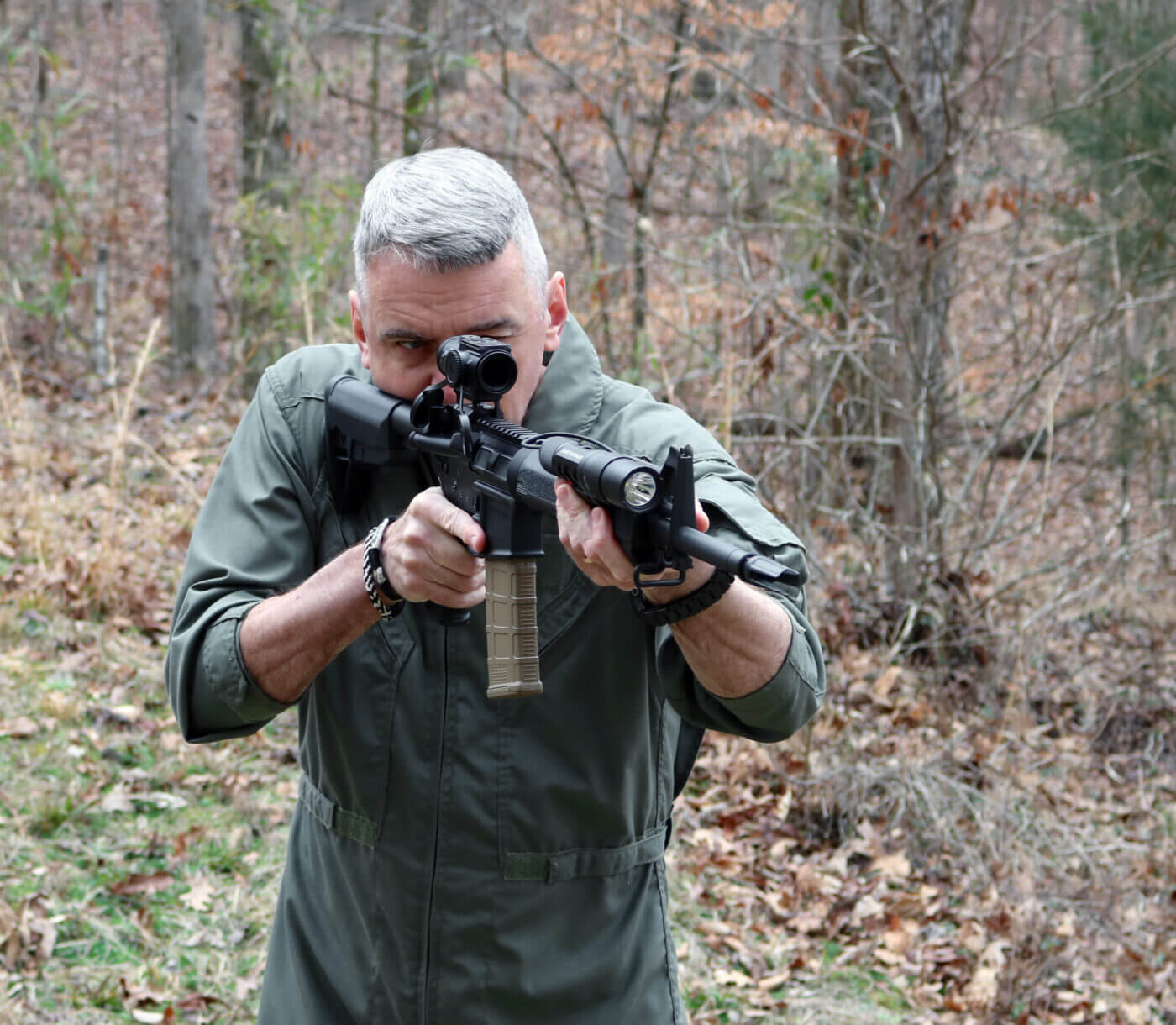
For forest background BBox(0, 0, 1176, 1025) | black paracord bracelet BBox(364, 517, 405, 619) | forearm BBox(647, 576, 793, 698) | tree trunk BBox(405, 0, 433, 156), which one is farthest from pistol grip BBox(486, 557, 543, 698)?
tree trunk BBox(405, 0, 433, 156)

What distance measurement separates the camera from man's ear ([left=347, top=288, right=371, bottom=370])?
2215 millimetres

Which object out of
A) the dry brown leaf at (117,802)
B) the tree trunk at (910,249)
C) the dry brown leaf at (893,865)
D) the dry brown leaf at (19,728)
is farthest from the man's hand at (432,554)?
the tree trunk at (910,249)

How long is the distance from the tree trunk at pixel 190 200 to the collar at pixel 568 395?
34.8ft

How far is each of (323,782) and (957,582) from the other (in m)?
5.35

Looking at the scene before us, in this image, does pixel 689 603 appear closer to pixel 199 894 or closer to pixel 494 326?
pixel 494 326

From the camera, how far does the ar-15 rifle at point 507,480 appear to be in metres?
1.54

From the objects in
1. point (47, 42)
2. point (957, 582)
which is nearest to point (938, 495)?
point (957, 582)

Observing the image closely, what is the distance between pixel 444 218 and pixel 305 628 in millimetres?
718

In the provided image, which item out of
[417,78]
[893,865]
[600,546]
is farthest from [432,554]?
[417,78]

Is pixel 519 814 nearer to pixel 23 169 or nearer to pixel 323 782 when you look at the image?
pixel 323 782

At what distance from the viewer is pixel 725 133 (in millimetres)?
8000

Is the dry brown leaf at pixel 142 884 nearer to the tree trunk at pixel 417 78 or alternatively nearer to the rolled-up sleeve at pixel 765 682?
the rolled-up sleeve at pixel 765 682

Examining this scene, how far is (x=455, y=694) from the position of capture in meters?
2.09

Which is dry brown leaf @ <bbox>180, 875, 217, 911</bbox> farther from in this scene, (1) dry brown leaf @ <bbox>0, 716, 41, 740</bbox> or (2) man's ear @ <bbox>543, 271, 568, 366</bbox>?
(2) man's ear @ <bbox>543, 271, 568, 366</bbox>
